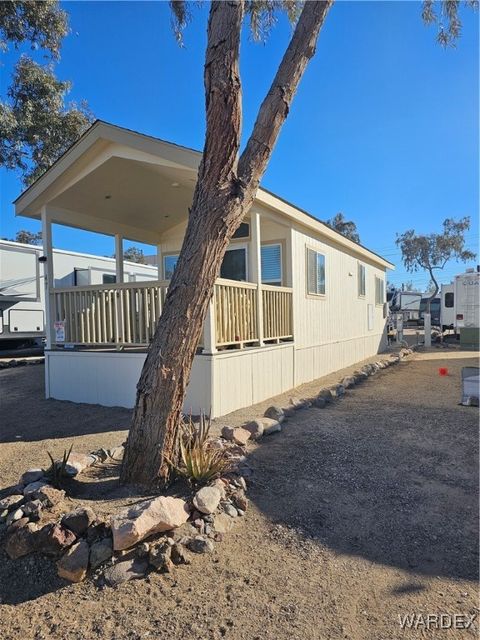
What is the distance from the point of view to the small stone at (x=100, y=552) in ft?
7.73

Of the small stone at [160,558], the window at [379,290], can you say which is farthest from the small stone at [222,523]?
the window at [379,290]

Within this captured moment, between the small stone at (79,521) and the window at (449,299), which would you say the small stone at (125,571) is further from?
the window at (449,299)

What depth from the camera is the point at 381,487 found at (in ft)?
11.2

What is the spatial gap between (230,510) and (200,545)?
429mm

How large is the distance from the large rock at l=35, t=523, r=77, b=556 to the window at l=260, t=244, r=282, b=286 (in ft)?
20.7

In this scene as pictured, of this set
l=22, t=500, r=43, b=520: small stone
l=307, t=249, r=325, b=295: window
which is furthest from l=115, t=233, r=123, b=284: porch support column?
l=22, t=500, r=43, b=520: small stone

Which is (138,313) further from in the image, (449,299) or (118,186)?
(449,299)

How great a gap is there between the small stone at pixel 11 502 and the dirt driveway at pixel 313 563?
1.26 feet

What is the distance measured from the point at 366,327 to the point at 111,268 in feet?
26.9

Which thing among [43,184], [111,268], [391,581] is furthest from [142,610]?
[111,268]

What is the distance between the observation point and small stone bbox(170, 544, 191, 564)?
7.95 ft

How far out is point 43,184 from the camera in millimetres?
6312

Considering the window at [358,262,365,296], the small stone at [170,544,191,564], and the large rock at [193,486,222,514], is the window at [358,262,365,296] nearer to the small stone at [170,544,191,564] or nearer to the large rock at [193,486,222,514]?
the large rock at [193,486,222,514]

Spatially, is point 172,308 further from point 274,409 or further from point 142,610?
point 274,409
